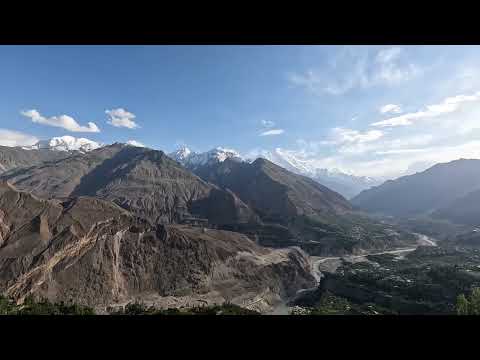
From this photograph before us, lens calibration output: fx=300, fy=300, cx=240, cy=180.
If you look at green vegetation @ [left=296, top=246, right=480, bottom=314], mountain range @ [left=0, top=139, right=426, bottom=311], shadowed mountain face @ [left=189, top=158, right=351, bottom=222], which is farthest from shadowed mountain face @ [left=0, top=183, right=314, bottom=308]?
shadowed mountain face @ [left=189, top=158, right=351, bottom=222]

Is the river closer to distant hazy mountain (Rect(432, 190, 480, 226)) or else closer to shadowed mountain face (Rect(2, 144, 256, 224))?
shadowed mountain face (Rect(2, 144, 256, 224))

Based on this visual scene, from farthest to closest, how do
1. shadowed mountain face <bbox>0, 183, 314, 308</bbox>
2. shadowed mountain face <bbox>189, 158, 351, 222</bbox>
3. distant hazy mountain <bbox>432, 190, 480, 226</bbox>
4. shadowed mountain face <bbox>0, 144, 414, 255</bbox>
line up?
distant hazy mountain <bbox>432, 190, 480, 226</bbox>, shadowed mountain face <bbox>189, 158, 351, 222</bbox>, shadowed mountain face <bbox>0, 144, 414, 255</bbox>, shadowed mountain face <bbox>0, 183, 314, 308</bbox>

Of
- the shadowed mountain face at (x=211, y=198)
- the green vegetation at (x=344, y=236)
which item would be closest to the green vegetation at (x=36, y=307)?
the shadowed mountain face at (x=211, y=198)

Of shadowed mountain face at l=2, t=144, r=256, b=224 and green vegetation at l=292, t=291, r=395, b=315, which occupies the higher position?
shadowed mountain face at l=2, t=144, r=256, b=224

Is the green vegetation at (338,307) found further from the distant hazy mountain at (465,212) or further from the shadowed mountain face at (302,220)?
the distant hazy mountain at (465,212)

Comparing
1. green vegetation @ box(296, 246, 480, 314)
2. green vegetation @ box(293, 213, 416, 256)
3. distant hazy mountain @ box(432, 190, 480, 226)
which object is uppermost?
distant hazy mountain @ box(432, 190, 480, 226)

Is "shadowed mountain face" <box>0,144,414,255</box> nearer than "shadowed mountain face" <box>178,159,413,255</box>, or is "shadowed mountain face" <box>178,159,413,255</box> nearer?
"shadowed mountain face" <box>178,159,413,255</box>
